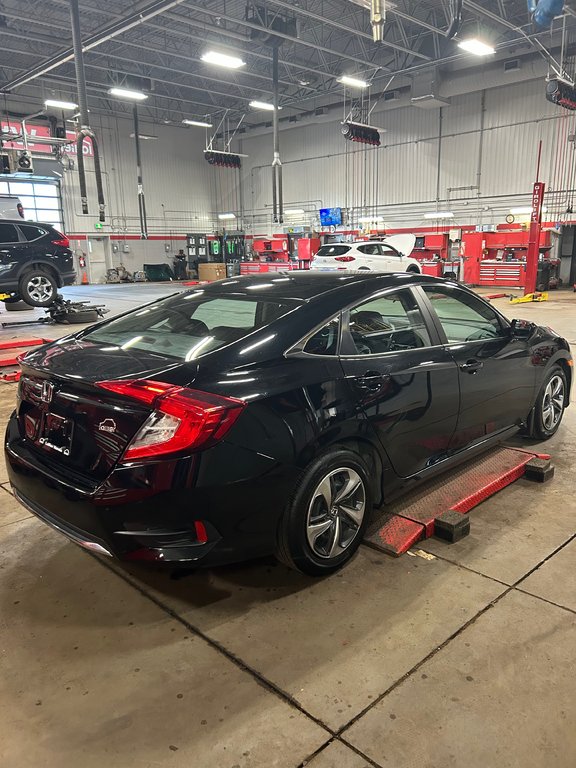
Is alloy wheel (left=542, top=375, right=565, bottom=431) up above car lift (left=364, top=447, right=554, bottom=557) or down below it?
above

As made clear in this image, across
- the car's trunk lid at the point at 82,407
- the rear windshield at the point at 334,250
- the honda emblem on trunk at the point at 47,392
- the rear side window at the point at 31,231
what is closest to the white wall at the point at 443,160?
the rear windshield at the point at 334,250

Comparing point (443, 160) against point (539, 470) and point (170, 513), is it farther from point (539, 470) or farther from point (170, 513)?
point (170, 513)

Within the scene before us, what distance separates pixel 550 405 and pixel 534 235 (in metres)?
12.5

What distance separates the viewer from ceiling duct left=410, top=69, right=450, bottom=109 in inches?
803

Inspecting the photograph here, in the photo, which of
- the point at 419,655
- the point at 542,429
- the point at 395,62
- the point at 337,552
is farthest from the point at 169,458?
the point at 395,62

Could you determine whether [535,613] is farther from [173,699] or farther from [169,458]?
[169,458]

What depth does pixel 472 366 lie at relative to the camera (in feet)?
10.9

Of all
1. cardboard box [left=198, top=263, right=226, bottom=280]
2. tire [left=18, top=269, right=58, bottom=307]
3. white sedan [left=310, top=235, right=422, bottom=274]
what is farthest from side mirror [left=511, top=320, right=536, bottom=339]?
cardboard box [left=198, top=263, right=226, bottom=280]

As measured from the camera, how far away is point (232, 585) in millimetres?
2561

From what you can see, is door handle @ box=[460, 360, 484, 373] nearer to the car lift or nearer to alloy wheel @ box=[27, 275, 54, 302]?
the car lift

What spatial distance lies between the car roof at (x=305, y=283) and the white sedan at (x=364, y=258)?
1272cm

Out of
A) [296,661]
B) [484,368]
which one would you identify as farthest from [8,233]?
[296,661]

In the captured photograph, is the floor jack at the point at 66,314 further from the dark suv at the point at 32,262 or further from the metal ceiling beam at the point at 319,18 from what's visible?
the metal ceiling beam at the point at 319,18

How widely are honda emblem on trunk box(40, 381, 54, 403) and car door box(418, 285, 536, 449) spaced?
2.12 m
